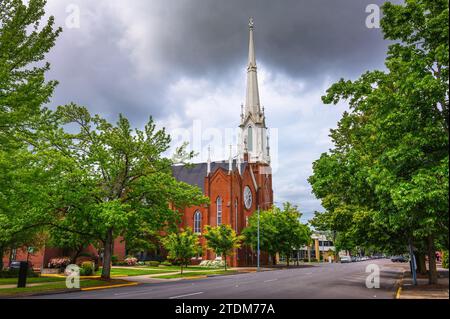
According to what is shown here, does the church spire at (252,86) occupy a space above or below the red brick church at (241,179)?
above

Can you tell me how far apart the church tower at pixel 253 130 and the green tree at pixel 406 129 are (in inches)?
2051

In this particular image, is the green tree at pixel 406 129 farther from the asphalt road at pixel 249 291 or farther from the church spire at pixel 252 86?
the church spire at pixel 252 86

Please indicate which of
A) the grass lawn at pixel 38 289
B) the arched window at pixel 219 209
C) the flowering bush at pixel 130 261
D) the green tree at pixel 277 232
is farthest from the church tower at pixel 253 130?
the grass lawn at pixel 38 289

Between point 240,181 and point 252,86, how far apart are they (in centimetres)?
2215

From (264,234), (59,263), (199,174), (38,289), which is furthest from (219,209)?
(38,289)

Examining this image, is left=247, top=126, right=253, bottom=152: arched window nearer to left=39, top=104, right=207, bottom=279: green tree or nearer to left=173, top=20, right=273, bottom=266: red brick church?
left=173, top=20, right=273, bottom=266: red brick church

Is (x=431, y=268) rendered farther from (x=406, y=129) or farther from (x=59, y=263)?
(x=59, y=263)

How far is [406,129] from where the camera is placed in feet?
44.5

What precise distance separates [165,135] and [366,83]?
1351cm

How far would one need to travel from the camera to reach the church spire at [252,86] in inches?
2911

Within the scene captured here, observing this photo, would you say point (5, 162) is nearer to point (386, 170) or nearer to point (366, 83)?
point (386, 170)

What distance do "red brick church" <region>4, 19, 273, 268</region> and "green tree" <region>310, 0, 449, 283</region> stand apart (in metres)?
33.1

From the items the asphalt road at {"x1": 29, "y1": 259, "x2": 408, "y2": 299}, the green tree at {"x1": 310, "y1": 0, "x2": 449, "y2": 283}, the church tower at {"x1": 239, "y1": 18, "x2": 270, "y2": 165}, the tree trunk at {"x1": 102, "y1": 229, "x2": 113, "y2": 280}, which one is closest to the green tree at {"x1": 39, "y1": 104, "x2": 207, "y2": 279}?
the tree trunk at {"x1": 102, "y1": 229, "x2": 113, "y2": 280}

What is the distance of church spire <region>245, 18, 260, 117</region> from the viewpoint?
2911 inches
